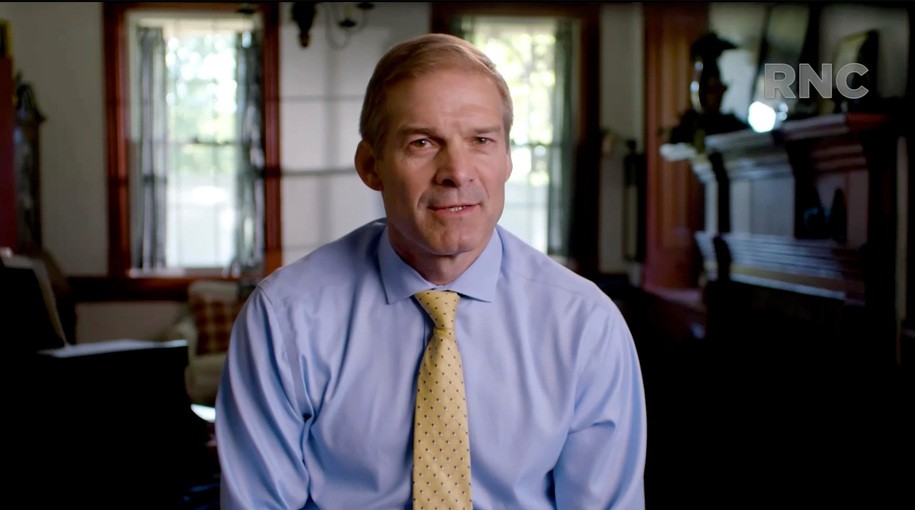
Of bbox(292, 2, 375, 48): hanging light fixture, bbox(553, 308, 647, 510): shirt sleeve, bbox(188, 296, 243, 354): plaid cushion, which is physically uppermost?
bbox(292, 2, 375, 48): hanging light fixture

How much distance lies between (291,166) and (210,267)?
894 millimetres

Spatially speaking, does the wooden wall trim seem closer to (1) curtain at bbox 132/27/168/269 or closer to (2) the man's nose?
(1) curtain at bbox 132/27/168/269

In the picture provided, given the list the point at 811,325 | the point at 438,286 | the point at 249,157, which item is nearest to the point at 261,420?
the point at 438,286

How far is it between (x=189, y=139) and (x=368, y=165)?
5.09m

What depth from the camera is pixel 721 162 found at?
441 cm

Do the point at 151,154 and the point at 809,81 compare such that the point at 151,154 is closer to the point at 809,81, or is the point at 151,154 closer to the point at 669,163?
the point at 669,163

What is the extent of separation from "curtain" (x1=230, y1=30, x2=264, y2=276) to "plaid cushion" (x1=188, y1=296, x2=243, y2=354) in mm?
520

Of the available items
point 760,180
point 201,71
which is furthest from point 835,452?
point 201,71

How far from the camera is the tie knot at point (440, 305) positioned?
1241 mm

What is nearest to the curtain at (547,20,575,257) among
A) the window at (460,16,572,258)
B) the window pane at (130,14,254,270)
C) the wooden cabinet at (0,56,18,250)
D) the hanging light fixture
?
the window at (460,16,572,258)

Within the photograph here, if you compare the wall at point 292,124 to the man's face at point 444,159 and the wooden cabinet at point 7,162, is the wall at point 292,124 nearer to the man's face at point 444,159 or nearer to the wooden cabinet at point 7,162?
the wooden cabinet at point 7,162

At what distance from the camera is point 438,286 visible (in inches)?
50.4

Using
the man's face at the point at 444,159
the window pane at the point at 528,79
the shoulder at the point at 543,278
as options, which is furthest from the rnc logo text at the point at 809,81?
the man's face at the point at 444,159

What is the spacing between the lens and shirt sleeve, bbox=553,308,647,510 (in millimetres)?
1226
